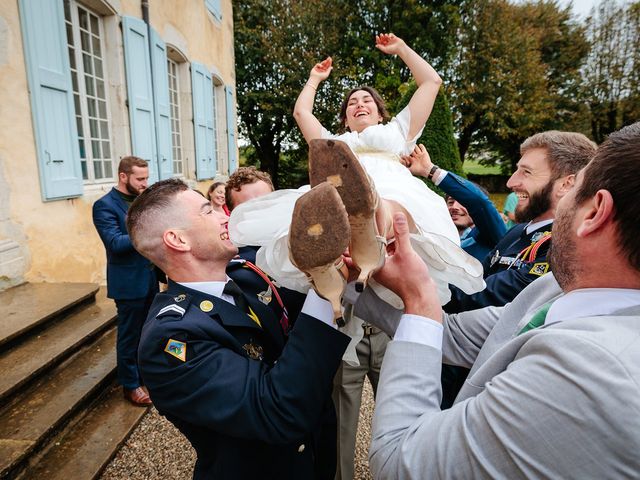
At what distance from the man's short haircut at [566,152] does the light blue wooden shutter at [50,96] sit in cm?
469

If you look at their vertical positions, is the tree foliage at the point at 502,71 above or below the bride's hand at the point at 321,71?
above

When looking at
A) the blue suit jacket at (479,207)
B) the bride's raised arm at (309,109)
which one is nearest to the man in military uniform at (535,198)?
the blue suit jacket at (479,207)

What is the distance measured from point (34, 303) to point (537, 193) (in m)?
4.26

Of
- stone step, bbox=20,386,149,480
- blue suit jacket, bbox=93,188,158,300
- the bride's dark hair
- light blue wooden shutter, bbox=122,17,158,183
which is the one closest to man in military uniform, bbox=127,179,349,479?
the bride's dark hair

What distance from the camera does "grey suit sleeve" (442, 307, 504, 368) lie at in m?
1.42

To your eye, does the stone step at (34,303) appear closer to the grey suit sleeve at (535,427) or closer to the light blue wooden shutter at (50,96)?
the light blue wooden shutter at (50,96)

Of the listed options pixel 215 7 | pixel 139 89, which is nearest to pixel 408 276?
pixel 139 89

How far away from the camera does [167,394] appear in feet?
3.91

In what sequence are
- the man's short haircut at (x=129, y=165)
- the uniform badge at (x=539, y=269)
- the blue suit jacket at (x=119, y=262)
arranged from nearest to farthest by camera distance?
the uniform badge at (x=539, y=269), the blue suit jacket at (x=119, y=262), the man's short haircut at (x=129, y=165)

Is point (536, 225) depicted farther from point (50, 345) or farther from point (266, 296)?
point (50, 345)

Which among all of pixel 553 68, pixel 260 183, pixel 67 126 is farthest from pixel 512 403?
pixel 553 68

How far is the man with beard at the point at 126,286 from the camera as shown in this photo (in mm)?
3375

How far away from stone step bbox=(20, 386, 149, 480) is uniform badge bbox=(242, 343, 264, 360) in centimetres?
209

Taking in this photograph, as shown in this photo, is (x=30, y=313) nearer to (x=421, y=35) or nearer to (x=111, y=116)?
(x=111, y=116)
